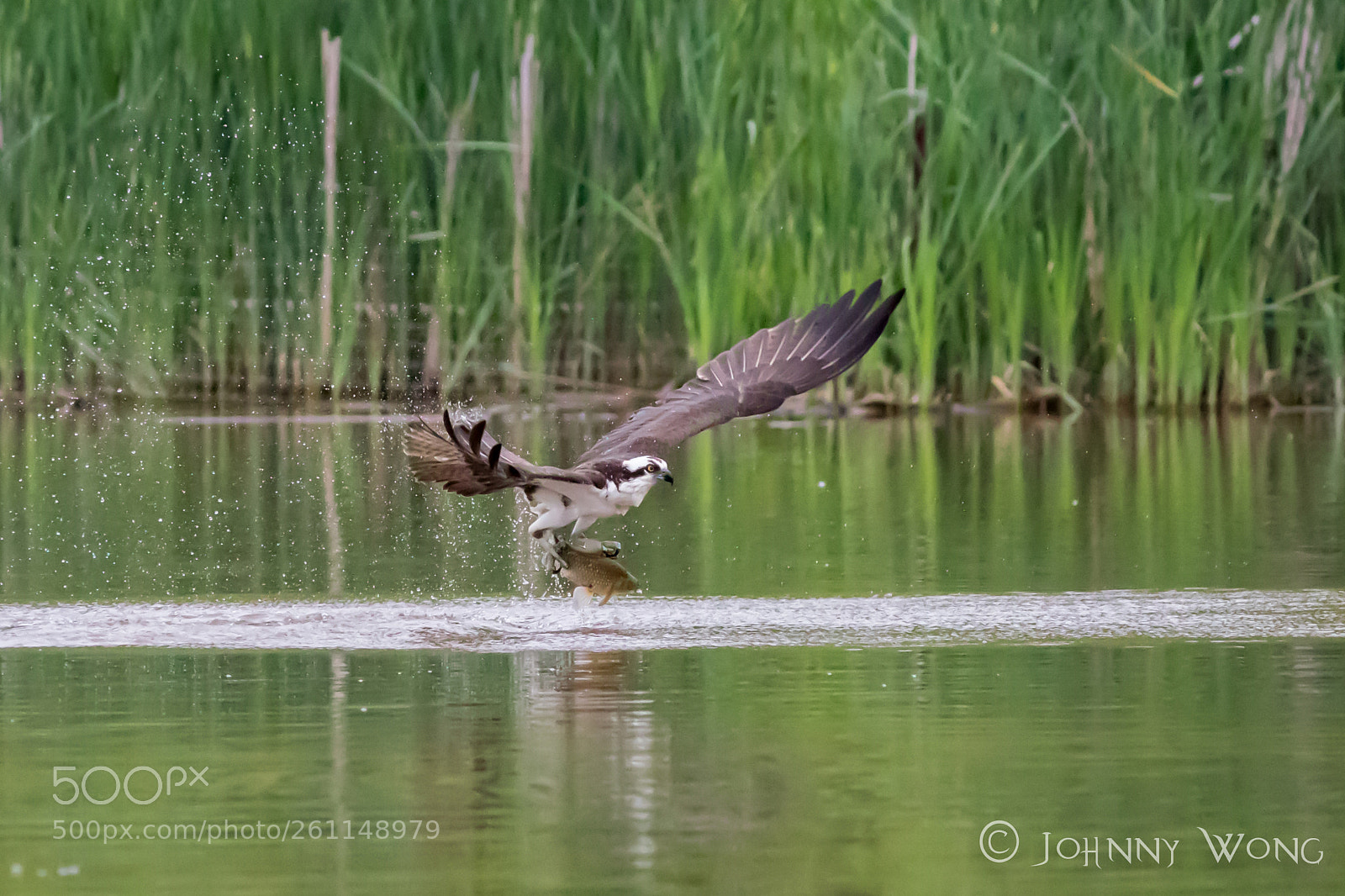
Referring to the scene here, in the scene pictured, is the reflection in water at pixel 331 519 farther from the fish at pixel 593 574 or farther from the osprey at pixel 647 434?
the fish at pixel 593 574

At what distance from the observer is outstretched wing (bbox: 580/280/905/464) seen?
9742 mm

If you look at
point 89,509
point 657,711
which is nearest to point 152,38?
point 89,509

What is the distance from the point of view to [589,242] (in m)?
16.6

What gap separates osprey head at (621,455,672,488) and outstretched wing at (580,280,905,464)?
1.44 feet
